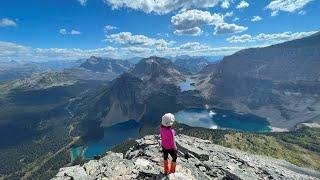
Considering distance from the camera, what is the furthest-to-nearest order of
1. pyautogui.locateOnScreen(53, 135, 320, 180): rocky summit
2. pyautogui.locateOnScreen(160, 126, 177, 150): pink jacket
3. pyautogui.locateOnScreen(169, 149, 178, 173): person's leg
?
pyautogui.locateOnScreen(53, 135, 320, 180): rocky summit < pyautogui.locateOnScreen(169, 149, 178, 173): person's leg < pyautogui.locateOnScreen(160, 126, 177, 150): pink jacket

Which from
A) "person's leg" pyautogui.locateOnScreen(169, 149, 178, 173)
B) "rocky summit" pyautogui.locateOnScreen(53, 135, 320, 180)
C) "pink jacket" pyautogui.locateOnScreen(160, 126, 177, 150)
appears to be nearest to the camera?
"pink jacket" pyautogui.locateOnScreen(160, 126, 177, 150)

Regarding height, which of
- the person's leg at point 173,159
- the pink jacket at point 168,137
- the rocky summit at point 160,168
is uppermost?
the pink jacket at point 168,137

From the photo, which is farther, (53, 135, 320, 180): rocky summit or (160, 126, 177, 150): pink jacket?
(53, 135, 320, 180): rocky summit

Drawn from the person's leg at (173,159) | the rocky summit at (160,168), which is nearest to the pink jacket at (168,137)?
the person's leg at (173,159)

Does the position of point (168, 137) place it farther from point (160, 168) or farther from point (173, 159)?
point (160, 168)

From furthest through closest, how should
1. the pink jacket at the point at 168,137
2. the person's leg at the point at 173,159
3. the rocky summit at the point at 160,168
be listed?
the rocky summit at the point at 160,168 < the person's leg at the point at 173,159 < the pink jacket at the point at 168,137

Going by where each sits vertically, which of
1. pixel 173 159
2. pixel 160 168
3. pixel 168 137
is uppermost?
pixel 168 137

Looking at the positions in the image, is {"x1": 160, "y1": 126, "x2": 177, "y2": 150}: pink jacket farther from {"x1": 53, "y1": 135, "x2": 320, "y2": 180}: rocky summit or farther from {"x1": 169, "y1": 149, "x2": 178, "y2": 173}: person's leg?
{"x1": 53, "y1": 135, "x2": 320, "y2": 180}: rocky summit

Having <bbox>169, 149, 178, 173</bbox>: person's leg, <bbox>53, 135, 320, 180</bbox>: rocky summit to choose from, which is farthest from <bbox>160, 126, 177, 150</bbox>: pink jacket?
<bbox>53, 135, 320, 180</bbox>: rocky summit

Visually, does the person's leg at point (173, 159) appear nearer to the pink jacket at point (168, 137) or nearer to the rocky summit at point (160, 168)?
the pink jacket at point (168, 137)

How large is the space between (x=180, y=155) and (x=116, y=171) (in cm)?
1189

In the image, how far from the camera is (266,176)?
164ft

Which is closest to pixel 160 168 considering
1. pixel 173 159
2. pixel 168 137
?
pixel 173 159

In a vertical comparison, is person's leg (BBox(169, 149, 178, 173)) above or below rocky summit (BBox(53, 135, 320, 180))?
above
